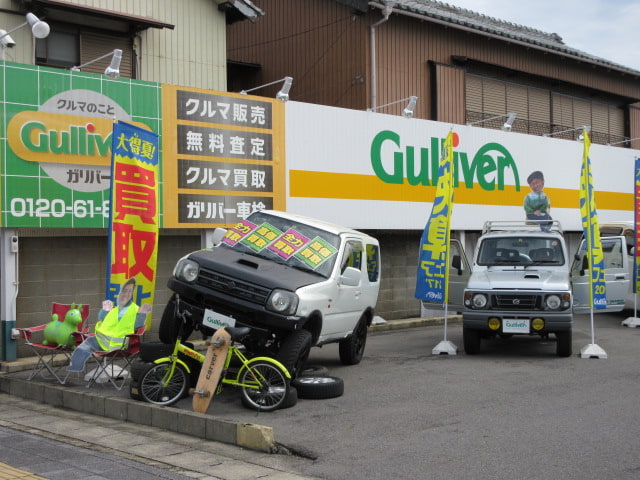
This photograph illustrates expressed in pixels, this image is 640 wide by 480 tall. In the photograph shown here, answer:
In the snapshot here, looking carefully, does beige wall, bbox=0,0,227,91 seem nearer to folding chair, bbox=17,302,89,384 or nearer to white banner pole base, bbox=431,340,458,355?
folding chair, bbox=17,302,89,384

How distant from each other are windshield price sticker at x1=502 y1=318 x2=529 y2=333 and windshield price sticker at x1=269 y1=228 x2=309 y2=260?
3656mm

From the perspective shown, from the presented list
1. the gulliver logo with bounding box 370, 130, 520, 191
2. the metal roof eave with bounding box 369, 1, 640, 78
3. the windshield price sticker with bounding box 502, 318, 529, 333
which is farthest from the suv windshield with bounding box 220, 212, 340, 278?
the metal roof eave with bounding box 369, 1, 640, 78

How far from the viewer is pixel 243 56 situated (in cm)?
2158

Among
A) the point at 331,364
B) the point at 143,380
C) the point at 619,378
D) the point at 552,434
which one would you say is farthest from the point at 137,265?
the point at 619,378

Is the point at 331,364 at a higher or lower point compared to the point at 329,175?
lower

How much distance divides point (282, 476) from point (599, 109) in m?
23.6

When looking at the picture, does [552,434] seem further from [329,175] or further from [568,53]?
[568,53]

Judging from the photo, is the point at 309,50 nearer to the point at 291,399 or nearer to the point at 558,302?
the point at 558,302

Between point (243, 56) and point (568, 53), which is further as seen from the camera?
point (568, 53)

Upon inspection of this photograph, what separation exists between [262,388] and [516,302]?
5198 millimetres

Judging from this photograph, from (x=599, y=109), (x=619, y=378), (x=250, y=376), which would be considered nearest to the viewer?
(x=250, y=376)

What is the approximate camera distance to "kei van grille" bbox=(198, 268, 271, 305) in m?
8.75

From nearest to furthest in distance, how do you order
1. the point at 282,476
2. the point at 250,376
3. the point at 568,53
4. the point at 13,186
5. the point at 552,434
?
the point at 282,476 < the point at 552,434 < the point at 250,376 < the point at 13,186 < the point at 568,53

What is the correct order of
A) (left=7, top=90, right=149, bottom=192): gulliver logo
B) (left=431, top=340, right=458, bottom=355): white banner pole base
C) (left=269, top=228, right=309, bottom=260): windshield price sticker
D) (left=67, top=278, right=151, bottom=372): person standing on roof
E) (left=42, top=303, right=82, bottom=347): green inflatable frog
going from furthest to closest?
(left=431, top=340, right=458, bottom=355): white banner pole base → (left=7, top=90, right=149, bottom=192): gulliver logo → (left=269, top=228, right=309, bottom=260): windshield price sticker → (left=42, top=303, right=82, bottom=347): green inflatable frog → (left=67, top=278, right=151, bottom=372): person standing on roof
